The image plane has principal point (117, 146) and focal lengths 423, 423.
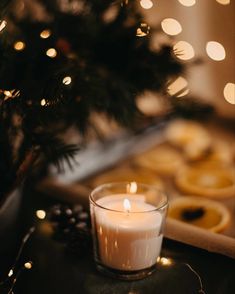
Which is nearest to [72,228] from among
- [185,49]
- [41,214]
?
[41,214]

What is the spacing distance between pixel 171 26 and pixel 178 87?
Answer: 0.12m

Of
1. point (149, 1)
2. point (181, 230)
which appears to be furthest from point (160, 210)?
point (149, 1)

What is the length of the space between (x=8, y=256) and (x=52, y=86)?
1.04 ft

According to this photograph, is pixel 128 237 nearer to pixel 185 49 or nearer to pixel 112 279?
pixel 112 279

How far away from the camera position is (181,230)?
782 mm

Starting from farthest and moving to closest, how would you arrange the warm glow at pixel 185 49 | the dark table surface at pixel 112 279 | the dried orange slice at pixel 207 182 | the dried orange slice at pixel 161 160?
the dried orange slice at pixel 161 160
the dried orange slice at pixel 207 182
the warm glow at pixel 185 49
the dark table surface at pixel 112 279

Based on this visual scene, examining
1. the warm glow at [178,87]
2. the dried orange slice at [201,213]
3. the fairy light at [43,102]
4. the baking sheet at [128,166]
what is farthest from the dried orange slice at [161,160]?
the fairy light at [43,102]

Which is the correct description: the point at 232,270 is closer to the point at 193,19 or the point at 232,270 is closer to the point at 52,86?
the point at 52,86

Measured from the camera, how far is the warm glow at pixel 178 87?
82cm

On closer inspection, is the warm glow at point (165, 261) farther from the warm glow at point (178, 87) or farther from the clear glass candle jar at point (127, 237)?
the warm glow at point (178, 87)

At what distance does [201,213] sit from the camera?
89cm

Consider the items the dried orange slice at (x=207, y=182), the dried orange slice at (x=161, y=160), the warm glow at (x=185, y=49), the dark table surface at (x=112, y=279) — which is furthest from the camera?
the dried orange slice at (x=161, y=160)

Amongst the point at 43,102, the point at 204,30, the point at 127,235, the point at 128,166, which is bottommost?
the point at 128,166

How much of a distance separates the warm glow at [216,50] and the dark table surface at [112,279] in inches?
13.7
